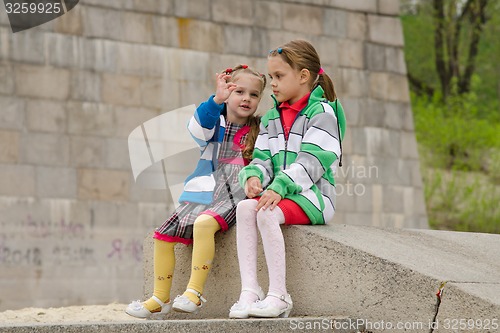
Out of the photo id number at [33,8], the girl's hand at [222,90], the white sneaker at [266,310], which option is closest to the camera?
the white sneaker at [266,310]

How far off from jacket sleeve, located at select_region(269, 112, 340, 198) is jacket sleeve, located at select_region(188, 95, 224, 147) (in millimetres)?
535

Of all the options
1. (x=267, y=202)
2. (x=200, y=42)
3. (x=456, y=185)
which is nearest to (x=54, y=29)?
(x=200, y=42)

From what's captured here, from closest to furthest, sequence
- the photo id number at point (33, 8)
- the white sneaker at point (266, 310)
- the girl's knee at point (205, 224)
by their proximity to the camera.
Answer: the white sneaker at point (266, 310)
the girl's knee at point (205, 224)
the photo id number at point (33, 8)

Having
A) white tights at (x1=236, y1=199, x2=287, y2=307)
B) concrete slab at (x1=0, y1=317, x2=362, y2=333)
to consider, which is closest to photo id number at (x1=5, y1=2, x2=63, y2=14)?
white tights at (x1=236, y1=199, x2=287, y2=307)

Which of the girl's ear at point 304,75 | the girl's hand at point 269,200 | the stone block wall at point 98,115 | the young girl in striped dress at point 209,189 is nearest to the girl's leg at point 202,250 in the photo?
the young girl in striped dress at point 209,189

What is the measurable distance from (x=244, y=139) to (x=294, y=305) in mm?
993

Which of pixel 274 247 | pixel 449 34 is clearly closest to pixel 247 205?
pixel 274 247

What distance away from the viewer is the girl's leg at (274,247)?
4.28 meters

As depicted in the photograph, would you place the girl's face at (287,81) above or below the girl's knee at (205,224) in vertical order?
above

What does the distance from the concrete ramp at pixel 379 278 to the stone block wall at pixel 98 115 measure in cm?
433

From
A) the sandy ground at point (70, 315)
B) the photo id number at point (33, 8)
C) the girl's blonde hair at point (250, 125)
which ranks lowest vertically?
the sandy ground at point (70, 315)

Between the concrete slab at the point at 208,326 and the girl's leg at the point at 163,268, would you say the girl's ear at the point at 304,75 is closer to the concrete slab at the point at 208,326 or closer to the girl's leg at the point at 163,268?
the girl's leg at the point at 163,268

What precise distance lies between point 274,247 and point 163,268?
74 centimetres

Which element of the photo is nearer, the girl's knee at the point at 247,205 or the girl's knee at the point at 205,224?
the girl's knee at the point at 247,205
